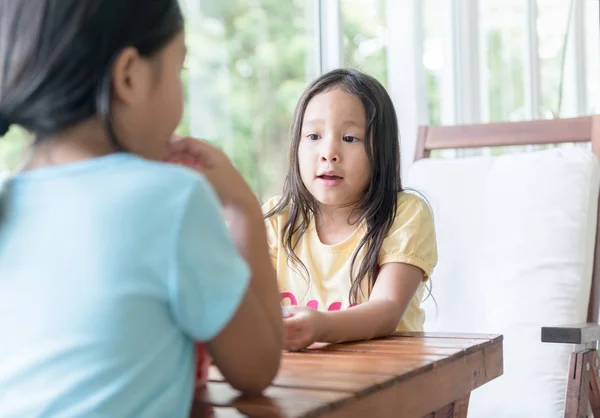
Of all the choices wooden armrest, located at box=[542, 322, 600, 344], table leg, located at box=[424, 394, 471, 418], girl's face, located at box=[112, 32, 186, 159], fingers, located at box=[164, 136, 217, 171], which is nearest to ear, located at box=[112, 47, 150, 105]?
girl's face, located at box=[112, 32, 186, 159]

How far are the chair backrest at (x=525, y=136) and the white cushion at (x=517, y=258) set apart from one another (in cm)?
3

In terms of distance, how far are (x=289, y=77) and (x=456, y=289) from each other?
2.57 ft

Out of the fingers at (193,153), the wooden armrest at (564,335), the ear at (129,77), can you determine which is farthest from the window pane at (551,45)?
the ear at (129,77)

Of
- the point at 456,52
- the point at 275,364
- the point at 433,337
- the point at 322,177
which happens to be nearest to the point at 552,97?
the point at 456,52

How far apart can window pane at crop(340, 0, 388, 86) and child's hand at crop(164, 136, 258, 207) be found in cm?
178

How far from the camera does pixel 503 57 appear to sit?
3.61 m

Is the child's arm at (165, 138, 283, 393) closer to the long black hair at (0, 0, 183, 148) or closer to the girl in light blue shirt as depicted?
the girl in light blue shirt

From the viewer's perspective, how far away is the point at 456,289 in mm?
2143

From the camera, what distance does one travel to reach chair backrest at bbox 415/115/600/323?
2.04m

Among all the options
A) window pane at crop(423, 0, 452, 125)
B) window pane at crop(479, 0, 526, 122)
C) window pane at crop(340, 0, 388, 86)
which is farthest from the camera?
window pane at crop(479, 0, 526, 122)

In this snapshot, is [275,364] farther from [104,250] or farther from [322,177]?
[322,177]

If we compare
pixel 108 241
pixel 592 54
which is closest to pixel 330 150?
pixel 108 241

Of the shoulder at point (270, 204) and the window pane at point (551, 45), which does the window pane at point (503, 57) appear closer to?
the window pane at point (551, 45)

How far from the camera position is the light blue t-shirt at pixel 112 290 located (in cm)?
70
